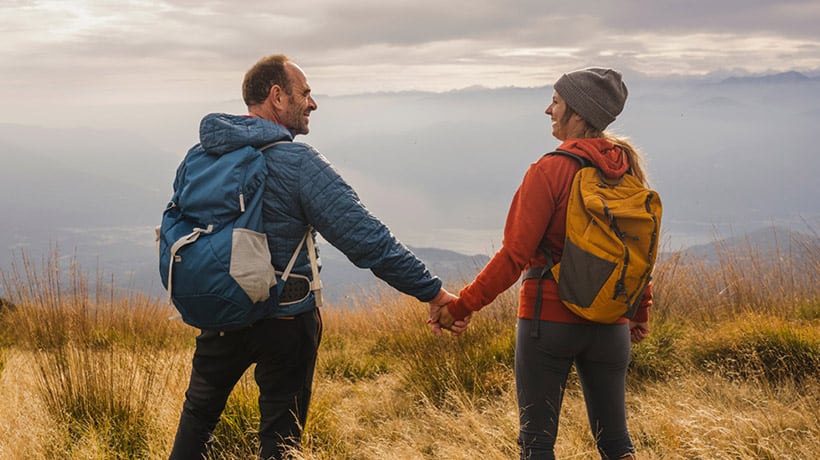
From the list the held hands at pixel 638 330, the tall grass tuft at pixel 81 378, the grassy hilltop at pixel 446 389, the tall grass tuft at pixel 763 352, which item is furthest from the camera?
the tall grass tuft at pixel 763 352

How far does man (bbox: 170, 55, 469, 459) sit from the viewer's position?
2.11 meters

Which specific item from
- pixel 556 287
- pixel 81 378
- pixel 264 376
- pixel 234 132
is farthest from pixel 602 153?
pixel 81 378

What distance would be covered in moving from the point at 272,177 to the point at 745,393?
10.1 ft

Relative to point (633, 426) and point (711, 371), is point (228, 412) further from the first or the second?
point (711, 371)

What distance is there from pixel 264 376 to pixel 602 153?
1456 mm

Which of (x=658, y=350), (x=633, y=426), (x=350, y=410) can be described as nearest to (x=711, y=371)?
(x=658, y=350)

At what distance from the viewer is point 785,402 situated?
346 cm

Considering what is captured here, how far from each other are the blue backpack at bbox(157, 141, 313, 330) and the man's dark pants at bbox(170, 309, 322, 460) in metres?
0.12

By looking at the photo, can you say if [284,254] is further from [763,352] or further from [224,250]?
[763,352]

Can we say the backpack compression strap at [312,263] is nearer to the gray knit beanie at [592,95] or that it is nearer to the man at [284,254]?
the man at [284,254]

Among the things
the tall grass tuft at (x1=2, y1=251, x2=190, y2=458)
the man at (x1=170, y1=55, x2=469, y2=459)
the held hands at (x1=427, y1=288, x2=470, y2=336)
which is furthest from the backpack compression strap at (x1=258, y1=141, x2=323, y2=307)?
the tall grass tuft at (x1=2, y1=251, x2=190, y2=458)

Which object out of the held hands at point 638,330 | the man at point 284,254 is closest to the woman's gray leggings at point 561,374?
the held hands at point 638,330

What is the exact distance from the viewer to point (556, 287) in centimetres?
195

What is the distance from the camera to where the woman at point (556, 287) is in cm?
191
